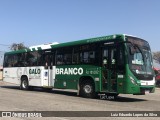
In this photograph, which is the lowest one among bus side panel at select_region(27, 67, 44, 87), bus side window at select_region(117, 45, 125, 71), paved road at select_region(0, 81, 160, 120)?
paved road at select_region(0, 81, 160, 120)

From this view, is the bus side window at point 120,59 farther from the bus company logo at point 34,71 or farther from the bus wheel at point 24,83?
the bus wheel at point 24,83

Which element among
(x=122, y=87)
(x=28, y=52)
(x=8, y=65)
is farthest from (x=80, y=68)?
(x=8, y=65)

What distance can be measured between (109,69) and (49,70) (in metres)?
5.82

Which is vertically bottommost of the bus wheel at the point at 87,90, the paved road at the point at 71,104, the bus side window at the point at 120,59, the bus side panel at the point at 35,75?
the paved road at the point at 71,104

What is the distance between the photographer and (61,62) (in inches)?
782

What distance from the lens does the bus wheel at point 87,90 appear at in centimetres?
1758

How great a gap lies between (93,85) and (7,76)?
10737 mm

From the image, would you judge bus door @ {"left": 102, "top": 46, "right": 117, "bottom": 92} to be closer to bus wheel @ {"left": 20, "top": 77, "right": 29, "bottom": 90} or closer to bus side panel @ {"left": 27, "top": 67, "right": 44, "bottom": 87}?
bus side panel @ {"left": 27, "top": 67, "right": 44, "bottom": 87}

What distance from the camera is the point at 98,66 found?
16969mm

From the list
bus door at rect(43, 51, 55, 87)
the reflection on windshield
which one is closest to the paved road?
the reflection on windshield

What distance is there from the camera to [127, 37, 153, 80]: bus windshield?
1577 cm

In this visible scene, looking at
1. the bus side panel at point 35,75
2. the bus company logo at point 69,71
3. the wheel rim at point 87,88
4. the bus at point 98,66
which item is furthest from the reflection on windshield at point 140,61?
the bus side panel at point 35,75

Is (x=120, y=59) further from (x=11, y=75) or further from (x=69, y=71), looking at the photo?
(x=11, y=75)

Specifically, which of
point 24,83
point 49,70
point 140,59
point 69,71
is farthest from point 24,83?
point 140,59
